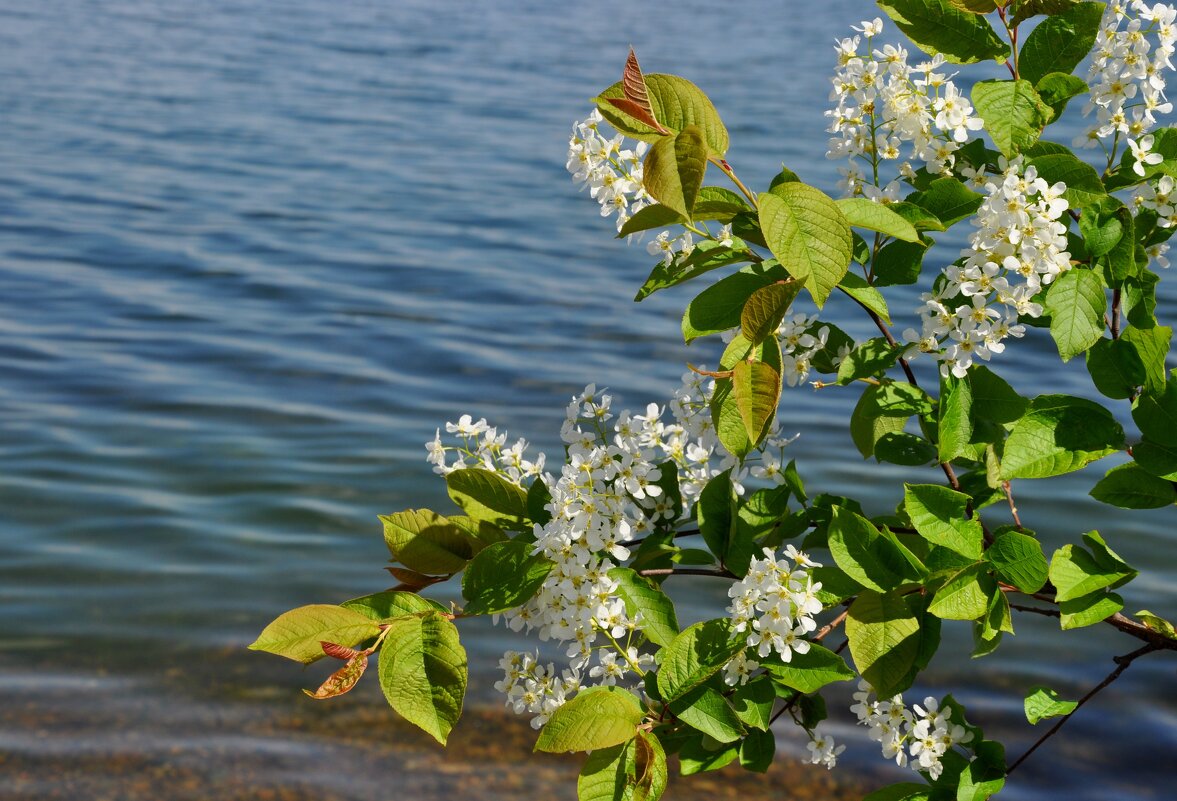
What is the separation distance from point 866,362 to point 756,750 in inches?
18.9

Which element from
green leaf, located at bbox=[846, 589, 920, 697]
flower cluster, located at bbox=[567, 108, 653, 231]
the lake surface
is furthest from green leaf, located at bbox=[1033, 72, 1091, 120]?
the lake surface

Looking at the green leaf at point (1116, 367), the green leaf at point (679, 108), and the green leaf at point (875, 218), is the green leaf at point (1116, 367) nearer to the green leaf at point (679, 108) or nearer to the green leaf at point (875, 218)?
the green leaf at point (875, 218)

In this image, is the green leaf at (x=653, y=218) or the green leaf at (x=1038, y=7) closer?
the green leaf at (x=653, y=218)

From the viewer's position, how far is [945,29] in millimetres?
1378

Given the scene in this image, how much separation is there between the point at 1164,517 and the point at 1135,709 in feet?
4.39

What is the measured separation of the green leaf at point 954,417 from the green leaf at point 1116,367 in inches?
6.5

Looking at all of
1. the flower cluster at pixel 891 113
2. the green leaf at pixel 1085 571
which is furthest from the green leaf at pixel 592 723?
the flower cluster at pixel 891 113

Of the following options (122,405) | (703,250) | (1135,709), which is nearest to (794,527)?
(703,250)

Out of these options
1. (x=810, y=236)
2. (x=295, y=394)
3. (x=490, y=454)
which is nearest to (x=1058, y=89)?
(x=810, y=236)

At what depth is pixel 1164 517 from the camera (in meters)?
4.57

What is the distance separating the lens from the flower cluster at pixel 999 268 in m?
1.22

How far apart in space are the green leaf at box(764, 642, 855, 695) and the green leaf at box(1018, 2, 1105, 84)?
27.9 inches

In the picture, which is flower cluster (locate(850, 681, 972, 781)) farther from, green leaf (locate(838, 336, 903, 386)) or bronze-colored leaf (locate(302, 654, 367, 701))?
bronze-colored leaf (locate(302, 654, 367, 701))

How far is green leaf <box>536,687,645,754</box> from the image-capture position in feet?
3.95
